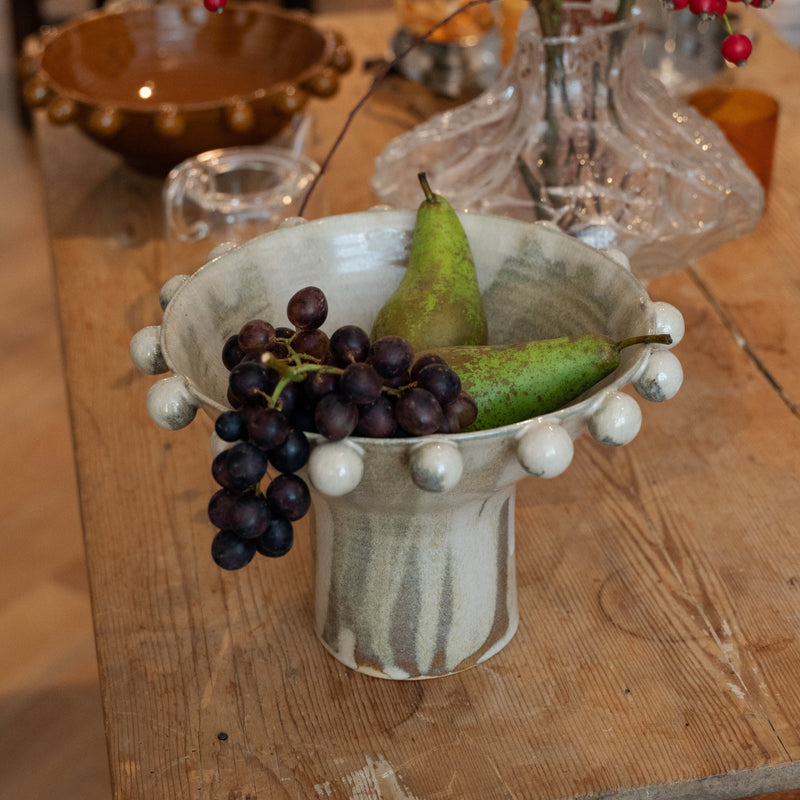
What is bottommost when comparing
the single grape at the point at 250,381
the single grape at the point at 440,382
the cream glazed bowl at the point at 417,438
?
the cream glazed bowl at the point at 417,438

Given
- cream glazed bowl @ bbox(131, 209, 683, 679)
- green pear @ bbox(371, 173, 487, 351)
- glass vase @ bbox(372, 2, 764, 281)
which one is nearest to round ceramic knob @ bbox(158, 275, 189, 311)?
cream glazed bowl @ bbox(131, 209, 683, 679)

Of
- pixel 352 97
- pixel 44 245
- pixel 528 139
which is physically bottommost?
pixel 44 245

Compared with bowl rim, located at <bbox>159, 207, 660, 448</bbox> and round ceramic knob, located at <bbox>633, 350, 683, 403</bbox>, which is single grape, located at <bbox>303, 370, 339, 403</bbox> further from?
round ceramic knob, located at <bbox>633, 350, 683, 403</bbox>

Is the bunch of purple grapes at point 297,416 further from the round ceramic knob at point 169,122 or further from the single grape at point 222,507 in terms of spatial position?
the round ceramic knob at point 169,122

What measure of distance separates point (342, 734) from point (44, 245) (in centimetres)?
177

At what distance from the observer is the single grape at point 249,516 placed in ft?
1.31

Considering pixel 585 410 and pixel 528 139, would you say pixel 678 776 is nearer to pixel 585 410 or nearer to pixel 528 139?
pixel 585 410

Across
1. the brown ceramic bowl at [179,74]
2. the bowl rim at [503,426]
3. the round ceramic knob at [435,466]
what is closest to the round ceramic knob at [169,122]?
the brown ceramic bowl at [179,74]

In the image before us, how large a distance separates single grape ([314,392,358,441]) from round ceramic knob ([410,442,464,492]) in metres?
0.03

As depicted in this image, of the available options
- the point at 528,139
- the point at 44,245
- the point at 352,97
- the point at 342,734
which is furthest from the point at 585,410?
the point at 44,245

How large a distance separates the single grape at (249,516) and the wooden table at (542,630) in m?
0.17

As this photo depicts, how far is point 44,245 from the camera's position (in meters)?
2.09

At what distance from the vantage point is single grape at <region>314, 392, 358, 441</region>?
0.40 metres

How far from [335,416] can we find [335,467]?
0.07ft
